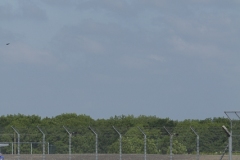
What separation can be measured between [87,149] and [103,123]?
27.4 m

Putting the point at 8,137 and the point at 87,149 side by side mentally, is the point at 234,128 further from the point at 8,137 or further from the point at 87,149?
the point at 8,137

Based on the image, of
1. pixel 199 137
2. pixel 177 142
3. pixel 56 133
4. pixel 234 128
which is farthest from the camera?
pixel 56 133

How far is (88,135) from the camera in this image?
4762 cm

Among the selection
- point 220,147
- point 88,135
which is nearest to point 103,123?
point 88,135

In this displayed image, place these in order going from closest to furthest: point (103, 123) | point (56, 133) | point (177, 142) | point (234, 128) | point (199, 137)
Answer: point (234, 128) → point (199, 137) → point (177, 142) → point (56, 133) → point (103, 123)

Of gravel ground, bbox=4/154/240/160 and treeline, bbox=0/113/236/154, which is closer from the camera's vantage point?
treeline, bbox=0/113/236/154

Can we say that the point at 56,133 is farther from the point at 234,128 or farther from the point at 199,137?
the point at 234,128

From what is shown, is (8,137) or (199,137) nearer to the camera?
(199,137)

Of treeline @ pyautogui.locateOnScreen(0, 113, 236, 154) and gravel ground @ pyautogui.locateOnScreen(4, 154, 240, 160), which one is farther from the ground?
treeline @ pyautogui.locateOnScreen(0, 113, 236, 154)

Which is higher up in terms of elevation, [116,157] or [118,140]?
[118,140]

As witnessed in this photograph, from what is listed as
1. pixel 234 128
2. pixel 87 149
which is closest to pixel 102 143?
pixel 87 149

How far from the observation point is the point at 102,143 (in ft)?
157

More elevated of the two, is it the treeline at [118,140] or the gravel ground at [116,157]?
the treeline at [118,140]

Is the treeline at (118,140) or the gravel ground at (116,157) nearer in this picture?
the treeline at (118,140)
